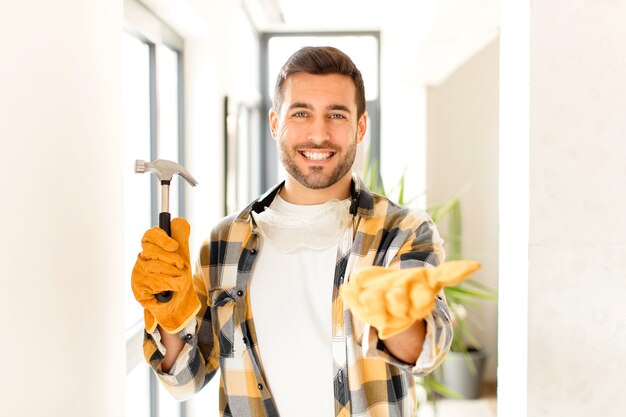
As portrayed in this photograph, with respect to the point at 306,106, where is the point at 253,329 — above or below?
below

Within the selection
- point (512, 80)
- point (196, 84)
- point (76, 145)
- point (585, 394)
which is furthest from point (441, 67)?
point (76, 145)

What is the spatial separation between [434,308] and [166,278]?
470 millimetres

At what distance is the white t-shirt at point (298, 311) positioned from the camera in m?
1.40

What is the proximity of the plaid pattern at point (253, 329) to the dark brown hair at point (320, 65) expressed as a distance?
0.23 meters

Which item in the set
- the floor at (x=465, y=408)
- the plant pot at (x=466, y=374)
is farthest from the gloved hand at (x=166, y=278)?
the plant pot at (x=466, y=374)

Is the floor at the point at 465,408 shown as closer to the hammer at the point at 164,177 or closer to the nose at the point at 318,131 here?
the nose at the point at 318,131

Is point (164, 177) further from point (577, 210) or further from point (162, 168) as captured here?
point (577, 210)

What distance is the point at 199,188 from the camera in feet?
8.90

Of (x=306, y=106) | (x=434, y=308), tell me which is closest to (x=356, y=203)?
(x=306, y=106)

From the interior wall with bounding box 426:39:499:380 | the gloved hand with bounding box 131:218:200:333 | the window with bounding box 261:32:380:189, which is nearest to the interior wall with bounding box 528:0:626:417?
the gloved hand with bounding box 131:218:200:333

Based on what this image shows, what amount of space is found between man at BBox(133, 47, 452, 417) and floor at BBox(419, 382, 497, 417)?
3444 mm

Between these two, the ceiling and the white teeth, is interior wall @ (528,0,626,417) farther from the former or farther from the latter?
the ceiling

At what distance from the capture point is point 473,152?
5.55 metres

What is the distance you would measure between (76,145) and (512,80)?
0.99 m
